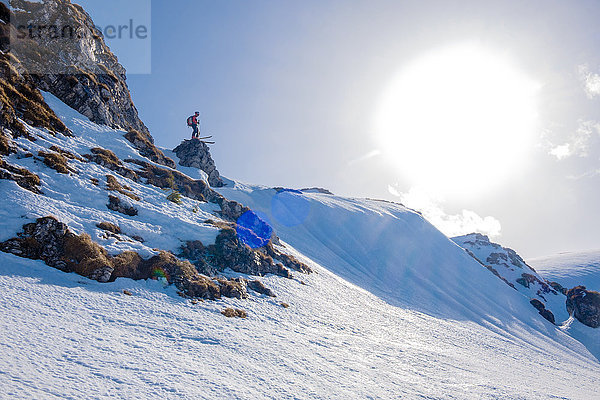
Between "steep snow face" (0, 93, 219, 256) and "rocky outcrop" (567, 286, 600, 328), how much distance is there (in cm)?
8337

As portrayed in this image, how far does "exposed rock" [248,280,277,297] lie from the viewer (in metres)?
20.0

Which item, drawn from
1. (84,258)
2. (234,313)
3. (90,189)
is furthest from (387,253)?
(84,258)

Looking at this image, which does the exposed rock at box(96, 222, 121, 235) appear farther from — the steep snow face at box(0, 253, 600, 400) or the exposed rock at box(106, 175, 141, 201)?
the exposed rock at box(106, 175, 141, 201)

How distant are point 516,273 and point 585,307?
24.1m

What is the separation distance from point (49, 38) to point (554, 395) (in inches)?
2079

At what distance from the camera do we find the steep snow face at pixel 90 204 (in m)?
14.2

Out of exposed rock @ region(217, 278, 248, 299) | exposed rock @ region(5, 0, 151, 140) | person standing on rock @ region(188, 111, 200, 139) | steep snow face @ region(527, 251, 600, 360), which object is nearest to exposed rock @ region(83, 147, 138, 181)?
exposed rock @ region(5, 0, 151, 140)

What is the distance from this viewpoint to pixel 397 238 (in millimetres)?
62562

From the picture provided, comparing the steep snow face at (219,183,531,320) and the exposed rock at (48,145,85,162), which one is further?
the steep snow face at (219,183,531,320)

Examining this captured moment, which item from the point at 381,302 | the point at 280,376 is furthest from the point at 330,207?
the point at 280,376

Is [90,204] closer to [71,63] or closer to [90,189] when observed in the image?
[90,189]

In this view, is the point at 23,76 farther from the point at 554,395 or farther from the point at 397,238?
the point at 397,238

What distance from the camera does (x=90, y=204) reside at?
17.7 metres

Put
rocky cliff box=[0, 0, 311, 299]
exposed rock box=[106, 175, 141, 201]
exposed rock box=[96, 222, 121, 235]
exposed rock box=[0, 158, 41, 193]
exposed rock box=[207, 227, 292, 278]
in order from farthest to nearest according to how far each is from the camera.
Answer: exposed rock box=[207, 227, 292, 278] → exposed rock box=[106, 175, 141, 201] → exposed rock box=[96, 222, 121, 235] → exposed rock box=[0, 158, 41, 193] → rocky cliff box=[0, 0, 311, 299]
